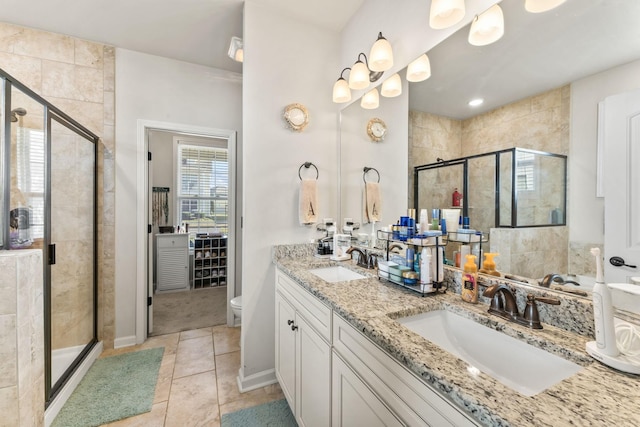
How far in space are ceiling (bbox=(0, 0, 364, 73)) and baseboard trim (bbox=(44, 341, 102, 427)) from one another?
272cm

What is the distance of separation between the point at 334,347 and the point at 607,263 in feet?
3.11

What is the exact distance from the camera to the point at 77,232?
7.26 feet

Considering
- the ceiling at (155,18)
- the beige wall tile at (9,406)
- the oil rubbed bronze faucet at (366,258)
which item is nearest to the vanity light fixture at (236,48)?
the ceiling at (155,18)

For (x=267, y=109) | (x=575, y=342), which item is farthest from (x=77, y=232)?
(x=575, y=342)

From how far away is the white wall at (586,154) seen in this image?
81 cm

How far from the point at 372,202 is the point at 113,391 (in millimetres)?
2266

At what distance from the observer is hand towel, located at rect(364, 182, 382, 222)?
73.5 inches

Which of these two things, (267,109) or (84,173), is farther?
(84,173)

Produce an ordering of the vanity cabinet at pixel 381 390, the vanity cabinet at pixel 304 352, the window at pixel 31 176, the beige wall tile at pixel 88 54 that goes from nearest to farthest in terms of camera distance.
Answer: the vanity cabinet at pixel 381 390
the vanity cabinet at pixel 304 352
the window at pixel 31 176
the beige wall tile at pixel 88 54

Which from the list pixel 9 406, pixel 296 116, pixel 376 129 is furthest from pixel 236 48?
pixel 9 406

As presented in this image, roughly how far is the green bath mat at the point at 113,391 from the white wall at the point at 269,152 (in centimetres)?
72

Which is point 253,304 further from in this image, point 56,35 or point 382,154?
point 56,35

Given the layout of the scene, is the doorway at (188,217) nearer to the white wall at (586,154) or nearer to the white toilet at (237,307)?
the white toilet at (237,307)

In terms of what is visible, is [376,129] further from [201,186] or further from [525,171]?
[201,186]
